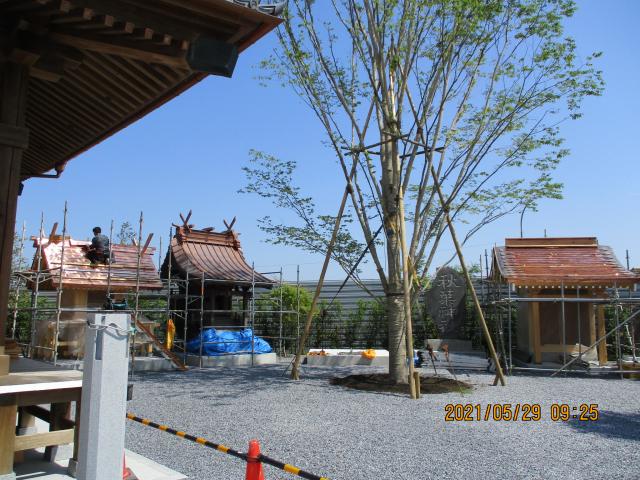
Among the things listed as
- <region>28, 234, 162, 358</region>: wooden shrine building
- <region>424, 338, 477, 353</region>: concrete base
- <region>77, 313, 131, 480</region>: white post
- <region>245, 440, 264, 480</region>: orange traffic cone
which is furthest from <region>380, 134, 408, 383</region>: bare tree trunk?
<region>77, 313, 131, 480</region>: white post

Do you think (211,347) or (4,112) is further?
(211,347)

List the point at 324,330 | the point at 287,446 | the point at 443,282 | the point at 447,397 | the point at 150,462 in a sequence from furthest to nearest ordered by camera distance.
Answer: the point at 324,330
the point at 443,282
the point at 447,397
the point at 287,446
the point at 150,462

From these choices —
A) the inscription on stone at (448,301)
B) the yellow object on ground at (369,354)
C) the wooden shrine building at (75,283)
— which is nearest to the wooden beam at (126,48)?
the wooden shrine building at (75,283)

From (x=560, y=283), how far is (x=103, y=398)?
41.5ft

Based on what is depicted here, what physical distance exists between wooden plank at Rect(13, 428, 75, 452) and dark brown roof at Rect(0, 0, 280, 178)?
2861 millimetres

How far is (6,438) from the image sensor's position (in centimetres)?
373

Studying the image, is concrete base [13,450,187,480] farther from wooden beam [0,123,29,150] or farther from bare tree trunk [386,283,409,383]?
bare tree trunk [386,283,409,383]

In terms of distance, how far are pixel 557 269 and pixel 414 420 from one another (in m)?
8.61

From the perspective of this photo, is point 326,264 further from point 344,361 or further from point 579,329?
point 579,329

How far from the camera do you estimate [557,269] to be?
14312 millimetres

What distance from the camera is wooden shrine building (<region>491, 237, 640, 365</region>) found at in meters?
13.7

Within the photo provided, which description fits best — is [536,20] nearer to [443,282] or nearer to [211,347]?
[443,282]

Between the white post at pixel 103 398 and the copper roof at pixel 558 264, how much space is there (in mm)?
11874

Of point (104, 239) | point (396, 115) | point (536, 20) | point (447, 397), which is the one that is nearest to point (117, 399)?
point (447, 397)
